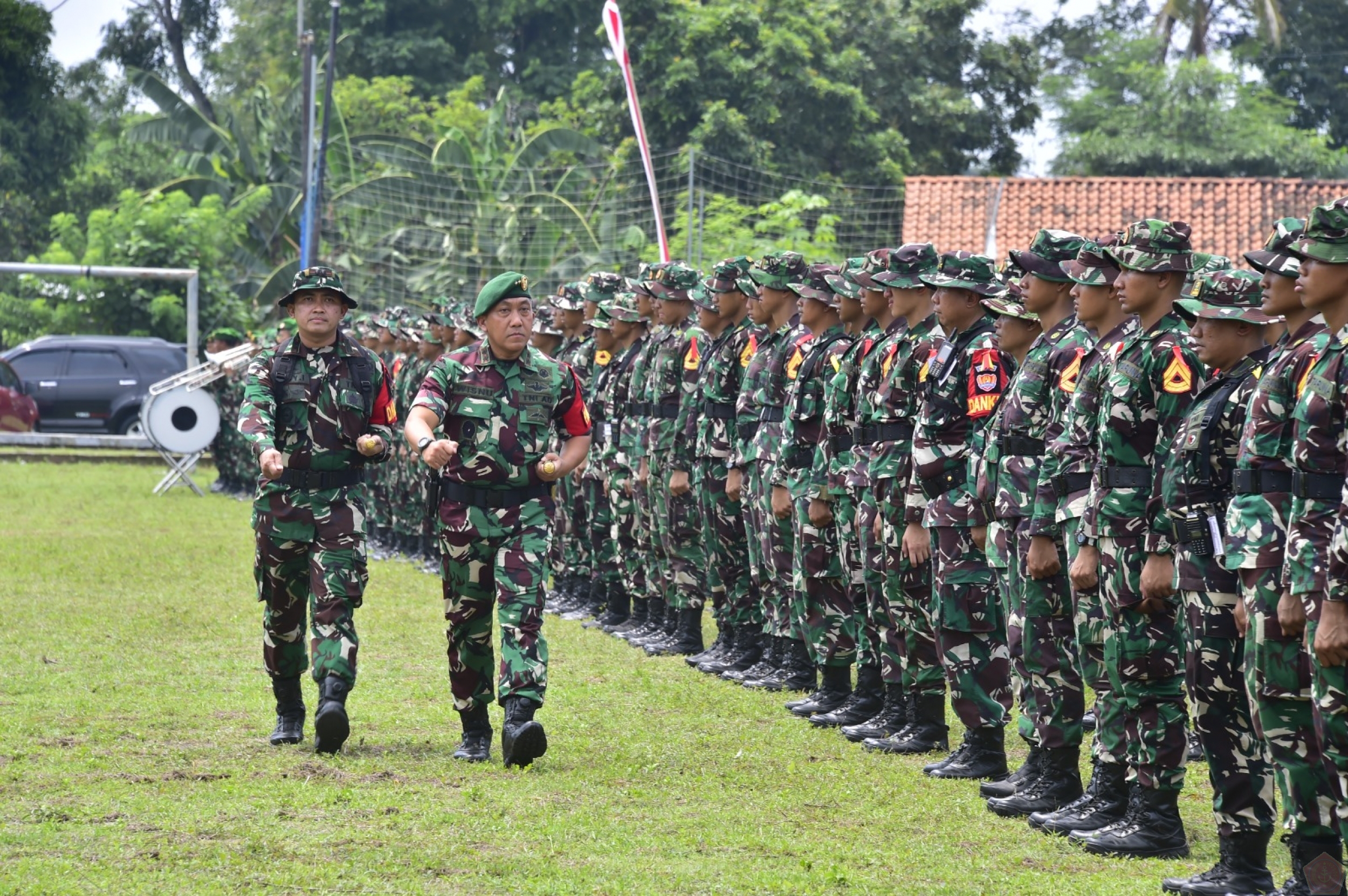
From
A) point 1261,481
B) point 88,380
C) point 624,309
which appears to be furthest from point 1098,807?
point 88,380

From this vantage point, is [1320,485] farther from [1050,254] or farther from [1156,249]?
[1050,254]

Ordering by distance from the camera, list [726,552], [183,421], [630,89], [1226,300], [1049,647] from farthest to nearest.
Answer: [183,421] → [630,89] → [726,552] → [1049,647] → [1226,300]

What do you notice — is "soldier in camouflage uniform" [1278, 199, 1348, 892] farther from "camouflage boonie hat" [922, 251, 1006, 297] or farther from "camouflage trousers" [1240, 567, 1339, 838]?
"camouflage boonie hat" [922, 251, 1006, 297]

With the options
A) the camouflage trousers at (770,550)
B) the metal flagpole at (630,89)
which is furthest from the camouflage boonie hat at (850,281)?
the metal flagpole at (630,89)

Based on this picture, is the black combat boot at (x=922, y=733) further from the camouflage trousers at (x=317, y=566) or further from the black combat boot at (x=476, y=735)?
the camouflage trousers at (x=317, y=566)

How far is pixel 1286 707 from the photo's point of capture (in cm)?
480

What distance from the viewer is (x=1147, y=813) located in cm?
593

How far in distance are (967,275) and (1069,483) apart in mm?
1468

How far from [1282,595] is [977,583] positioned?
2592mm

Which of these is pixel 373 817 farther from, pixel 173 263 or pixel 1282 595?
pixel 173 263

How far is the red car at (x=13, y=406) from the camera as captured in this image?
27.6 metres

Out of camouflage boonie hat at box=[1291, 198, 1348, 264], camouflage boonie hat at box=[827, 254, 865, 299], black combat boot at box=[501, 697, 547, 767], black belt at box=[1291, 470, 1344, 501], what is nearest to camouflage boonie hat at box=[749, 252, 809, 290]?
camouflage boonie hat at box=[827, 254, 865, 299]

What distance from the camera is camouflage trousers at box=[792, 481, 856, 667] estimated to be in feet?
28.7

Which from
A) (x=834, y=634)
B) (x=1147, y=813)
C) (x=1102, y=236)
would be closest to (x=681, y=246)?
(x=1102, y=236)
